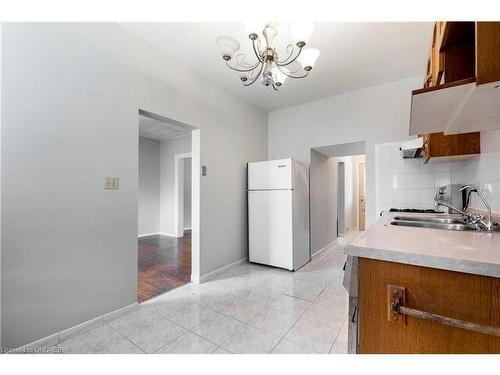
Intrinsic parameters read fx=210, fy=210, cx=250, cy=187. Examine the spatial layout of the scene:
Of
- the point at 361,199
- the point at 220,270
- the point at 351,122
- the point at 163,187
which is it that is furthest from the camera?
the point at 361,199

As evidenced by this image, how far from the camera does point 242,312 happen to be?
1947 mm

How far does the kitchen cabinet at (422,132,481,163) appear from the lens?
4.95ft

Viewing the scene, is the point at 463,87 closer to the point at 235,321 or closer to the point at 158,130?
the point at 235,321

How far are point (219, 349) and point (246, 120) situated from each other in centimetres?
300

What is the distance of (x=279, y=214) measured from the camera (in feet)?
9.96

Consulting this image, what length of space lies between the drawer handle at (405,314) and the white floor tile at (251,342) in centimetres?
106

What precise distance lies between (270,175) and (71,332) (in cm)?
260

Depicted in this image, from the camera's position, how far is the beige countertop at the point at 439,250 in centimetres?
63

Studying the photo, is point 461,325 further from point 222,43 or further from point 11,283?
point 11,283

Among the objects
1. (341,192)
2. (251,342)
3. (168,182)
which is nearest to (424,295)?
(251,342)

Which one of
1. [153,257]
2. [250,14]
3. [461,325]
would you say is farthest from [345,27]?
[153,257]

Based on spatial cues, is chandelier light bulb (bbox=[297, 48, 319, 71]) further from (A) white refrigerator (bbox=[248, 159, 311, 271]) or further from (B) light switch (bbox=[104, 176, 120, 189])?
(B) light switch (bbox=[104, 176, 120, 189])

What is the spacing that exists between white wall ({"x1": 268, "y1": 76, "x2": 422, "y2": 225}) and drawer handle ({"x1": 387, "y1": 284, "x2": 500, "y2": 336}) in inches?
100

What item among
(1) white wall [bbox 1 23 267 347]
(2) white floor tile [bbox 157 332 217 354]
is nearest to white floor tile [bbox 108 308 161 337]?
(1) white wall [bbox 1 23 267 347]
